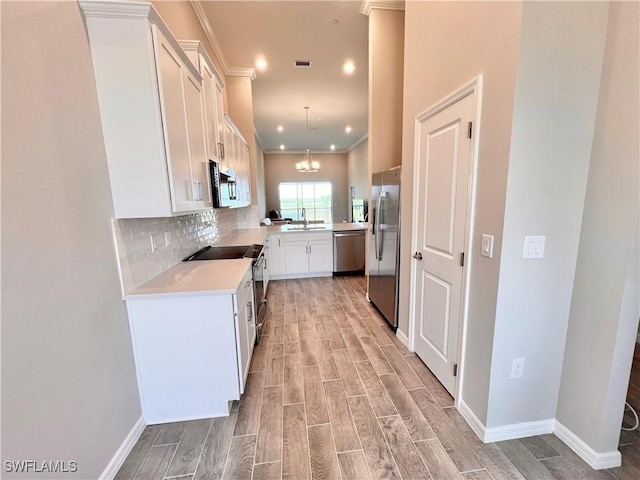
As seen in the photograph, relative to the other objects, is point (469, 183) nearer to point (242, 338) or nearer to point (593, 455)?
point (593, 455)

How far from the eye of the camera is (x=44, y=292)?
1064 mm

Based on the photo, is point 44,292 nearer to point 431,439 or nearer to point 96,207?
point 96,207

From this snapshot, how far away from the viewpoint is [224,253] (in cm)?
286

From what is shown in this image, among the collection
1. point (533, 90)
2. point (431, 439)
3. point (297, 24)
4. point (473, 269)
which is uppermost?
point (297, 24)

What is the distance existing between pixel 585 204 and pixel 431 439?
1.57 meters

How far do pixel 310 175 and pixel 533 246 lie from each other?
1059cm

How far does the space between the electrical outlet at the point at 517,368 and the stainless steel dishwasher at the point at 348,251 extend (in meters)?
3.50

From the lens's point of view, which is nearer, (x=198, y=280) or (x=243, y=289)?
(x=198, y=280)

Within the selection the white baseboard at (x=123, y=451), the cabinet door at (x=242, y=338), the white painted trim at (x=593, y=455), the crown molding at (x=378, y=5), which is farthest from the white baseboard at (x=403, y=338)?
the crown molding at (x=378, y=5)

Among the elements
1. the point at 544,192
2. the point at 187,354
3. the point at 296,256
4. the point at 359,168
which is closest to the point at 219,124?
the point at 187,354

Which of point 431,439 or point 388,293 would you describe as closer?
point 431,439

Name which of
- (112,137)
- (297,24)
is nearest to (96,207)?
(112,137)

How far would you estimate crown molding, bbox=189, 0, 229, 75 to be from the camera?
9.57ft

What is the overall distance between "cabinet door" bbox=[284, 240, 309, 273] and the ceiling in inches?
113
